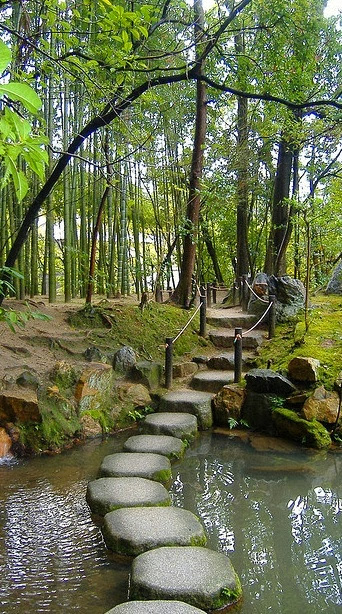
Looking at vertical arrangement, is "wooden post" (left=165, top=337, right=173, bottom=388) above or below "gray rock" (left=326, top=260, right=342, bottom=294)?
below

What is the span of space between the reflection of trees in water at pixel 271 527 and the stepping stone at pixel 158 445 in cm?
15

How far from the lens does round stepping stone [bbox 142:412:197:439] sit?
5.05 metres

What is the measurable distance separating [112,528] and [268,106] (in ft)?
14.0

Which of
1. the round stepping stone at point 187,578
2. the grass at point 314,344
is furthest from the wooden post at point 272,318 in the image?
the round stepping stone at point 187,578

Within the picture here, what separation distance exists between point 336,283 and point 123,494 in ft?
26.0

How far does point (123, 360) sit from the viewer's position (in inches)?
246

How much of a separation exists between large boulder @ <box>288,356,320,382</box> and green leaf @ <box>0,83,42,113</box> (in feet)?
16.5

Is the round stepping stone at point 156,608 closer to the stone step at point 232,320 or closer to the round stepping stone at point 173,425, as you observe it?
the round stepping stone at point 173,425

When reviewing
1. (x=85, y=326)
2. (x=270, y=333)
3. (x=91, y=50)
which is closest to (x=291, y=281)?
(x=270, y=333)

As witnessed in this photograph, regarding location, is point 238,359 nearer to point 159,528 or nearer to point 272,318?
point 272,318

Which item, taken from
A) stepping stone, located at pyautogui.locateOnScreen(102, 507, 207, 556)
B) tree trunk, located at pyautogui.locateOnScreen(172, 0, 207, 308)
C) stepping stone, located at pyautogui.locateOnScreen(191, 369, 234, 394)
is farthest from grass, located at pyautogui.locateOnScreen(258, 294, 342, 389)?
stepping stone, located at pyautogui.locateOnScreen(102, 507, 207, 556)

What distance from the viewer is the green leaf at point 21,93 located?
0.89 m

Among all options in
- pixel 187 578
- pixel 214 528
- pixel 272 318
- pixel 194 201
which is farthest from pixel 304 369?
pixel 194 201

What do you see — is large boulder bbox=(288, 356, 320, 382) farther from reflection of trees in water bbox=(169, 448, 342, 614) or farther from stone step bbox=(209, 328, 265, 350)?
stone step bbox=(209, 328, 265, 350)
